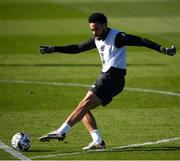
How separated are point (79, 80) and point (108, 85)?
761 cm

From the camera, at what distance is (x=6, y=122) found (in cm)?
1585

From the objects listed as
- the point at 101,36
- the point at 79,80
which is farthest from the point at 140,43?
the point at 79,80

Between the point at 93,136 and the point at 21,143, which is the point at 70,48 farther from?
the point at 21,143

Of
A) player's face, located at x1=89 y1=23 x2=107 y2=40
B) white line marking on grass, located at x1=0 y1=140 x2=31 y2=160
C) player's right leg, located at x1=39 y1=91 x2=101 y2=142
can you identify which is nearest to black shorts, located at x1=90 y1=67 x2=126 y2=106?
player's right leg, located at x1=39 y1=91 x2=101 y2=142

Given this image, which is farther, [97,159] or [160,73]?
[160,73]

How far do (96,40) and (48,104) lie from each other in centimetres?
430

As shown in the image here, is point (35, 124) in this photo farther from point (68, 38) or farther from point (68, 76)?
point (68, 38)

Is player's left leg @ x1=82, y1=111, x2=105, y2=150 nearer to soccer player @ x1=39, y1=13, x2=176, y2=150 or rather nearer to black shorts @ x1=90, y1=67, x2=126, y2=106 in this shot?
soccer player @ x1=39, y1=13, x2=176, y2=150

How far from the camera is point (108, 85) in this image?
13391 millimetres

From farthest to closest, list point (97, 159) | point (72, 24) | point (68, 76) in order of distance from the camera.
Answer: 1. point (72, 24)
2. point (68, 76)
3. point (97, 159)

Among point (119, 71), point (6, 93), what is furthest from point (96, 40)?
point (6, 93)

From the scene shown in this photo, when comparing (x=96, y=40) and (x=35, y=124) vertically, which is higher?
(x=96, y=40)

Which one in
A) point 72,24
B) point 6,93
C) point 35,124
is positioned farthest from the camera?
point 72,24

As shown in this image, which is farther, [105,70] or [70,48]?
[70,48]
